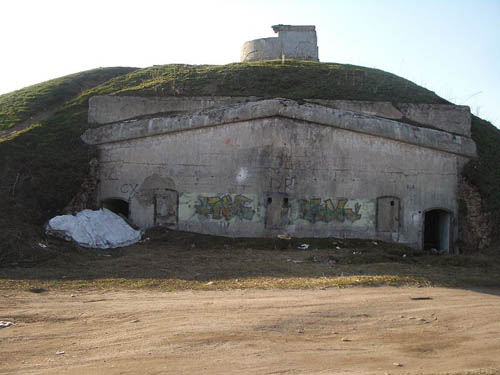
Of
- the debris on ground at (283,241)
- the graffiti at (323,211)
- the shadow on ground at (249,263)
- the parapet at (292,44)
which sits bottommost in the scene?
the shadow on ground at (249,263)

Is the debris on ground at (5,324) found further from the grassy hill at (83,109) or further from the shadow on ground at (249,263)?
the grassy hill at (83,109)

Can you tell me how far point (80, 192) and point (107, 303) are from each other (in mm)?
9226

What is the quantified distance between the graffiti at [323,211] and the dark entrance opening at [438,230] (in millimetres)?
3140

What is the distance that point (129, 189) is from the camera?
15.7 metres

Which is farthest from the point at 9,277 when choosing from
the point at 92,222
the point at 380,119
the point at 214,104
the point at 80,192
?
the point at 380,119

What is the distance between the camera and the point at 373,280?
879cm

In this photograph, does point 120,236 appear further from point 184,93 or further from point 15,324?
point 15,324

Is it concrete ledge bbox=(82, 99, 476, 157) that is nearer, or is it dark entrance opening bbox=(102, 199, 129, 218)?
concrete ledge bbox=(82, 99, 476, 157)

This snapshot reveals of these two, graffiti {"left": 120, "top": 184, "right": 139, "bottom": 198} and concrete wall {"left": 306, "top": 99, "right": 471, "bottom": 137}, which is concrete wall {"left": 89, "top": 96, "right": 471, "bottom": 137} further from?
graffiti {"left": 120, "top": 184, "right": 139, "bottom": 198}

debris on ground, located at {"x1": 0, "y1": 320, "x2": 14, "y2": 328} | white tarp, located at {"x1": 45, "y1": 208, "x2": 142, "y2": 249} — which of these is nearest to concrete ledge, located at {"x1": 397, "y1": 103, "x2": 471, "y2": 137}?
white tarp, located at {"x1": 45, "y1": 208, "x2": 142, "y2": 249}

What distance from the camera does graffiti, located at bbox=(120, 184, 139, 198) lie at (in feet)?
51.2

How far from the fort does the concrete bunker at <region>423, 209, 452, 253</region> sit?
8 centimetres

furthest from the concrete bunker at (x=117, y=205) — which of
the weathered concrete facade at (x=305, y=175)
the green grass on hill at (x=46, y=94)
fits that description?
the green grass on hill at (x=46, y=94)

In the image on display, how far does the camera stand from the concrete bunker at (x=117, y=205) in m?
16.0
